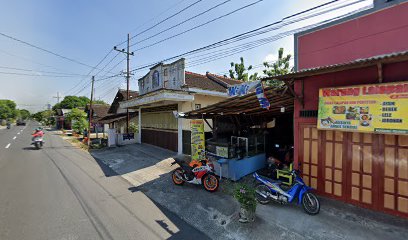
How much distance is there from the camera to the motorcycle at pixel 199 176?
6863 millimetres

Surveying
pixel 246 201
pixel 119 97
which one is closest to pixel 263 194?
pixel 246 201

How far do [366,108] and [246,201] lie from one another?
3.74 meters

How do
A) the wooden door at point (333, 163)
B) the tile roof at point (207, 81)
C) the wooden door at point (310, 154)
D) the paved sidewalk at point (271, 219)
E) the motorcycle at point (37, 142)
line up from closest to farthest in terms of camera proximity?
1. the paved sidewalk at point (271, 219)
2. the wooden door at point (333, 163)
3. the wooden door at point (310, 154)
4. the tile roof at point (207, 81)
5. the motorcycle at point (37, 142)

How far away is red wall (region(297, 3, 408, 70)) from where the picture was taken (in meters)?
5.11

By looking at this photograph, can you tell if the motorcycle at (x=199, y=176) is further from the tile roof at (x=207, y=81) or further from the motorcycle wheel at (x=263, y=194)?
the tile roof at (x=207, y=81)

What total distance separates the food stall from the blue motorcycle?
80.4 inches

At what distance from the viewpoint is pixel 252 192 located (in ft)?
15.6

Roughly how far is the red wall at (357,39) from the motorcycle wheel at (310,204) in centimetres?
407

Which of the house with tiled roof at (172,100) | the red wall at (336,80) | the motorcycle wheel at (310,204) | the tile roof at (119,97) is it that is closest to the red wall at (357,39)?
the red wall at (336,80)

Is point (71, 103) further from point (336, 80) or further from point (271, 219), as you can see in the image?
point (336, 80)

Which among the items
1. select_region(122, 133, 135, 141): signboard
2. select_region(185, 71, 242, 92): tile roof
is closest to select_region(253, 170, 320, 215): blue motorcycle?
select_region(185, 71, 242, 92): tile roof

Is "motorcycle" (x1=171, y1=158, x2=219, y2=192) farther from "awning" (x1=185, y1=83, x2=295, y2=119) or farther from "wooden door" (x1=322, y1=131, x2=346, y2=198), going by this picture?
"wooden door" (x1=322, y1=131, x2=346, y2=198)

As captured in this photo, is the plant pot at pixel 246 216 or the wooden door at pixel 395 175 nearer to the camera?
the wooden door at pixel 395 175

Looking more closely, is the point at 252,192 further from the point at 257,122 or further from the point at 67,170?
the point at 67,170
